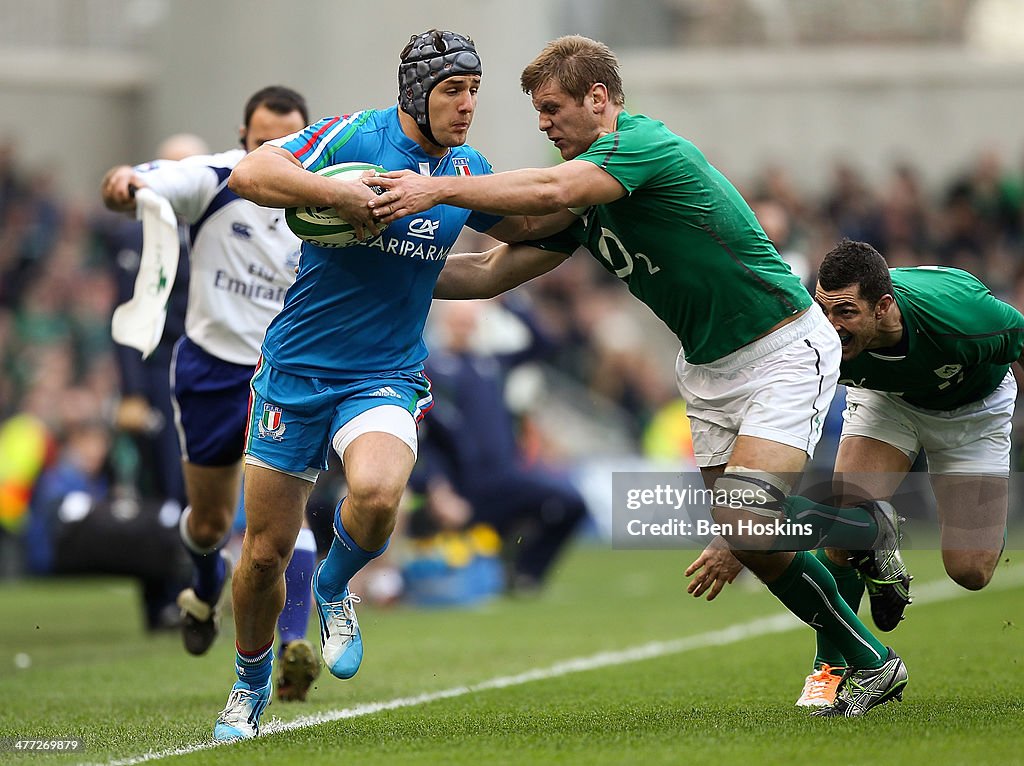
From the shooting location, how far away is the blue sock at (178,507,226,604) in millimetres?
8273

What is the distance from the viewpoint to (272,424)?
6172 millimetres

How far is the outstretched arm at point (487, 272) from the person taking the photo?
6730 millimetres

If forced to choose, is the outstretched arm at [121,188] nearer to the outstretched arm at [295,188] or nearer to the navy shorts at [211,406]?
the navy shorts at [211,406]

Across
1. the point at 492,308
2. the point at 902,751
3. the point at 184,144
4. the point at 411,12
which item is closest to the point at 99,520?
the point at 184,144

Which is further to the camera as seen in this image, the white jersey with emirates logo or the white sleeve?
the white jersey with emirates logo

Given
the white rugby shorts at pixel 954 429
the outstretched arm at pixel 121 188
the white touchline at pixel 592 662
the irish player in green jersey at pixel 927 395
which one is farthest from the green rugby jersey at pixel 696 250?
the outstretched arm at pixel 121 188

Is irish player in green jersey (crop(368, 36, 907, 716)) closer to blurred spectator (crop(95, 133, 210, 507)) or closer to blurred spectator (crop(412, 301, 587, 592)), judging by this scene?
blurred spectator (crop(95, 133, 210, 507))

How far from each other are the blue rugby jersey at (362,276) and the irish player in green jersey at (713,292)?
0.35 metres

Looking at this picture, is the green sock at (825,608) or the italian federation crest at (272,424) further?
the green sock at (825,608)

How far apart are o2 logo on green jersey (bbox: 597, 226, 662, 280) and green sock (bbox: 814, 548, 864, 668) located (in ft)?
4.80

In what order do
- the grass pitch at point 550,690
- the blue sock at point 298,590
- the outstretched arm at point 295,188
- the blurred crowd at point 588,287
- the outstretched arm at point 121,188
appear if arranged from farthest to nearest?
1. the blurred crowd at point 588,287
2. the outstretched arm at point 121,188
3. the blue sock at point 298,590
4. the outstretched arm at point 295,188
5. the grass pitch at point 550,690

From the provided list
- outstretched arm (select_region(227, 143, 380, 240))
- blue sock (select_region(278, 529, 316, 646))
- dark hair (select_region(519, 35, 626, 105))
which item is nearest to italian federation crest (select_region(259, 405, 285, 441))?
outstretched arm (select_region(227, 143, 380, 240))

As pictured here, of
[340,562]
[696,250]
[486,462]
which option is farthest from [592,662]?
[486,462]

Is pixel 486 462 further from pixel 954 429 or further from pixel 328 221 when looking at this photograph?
pixel 328 221
